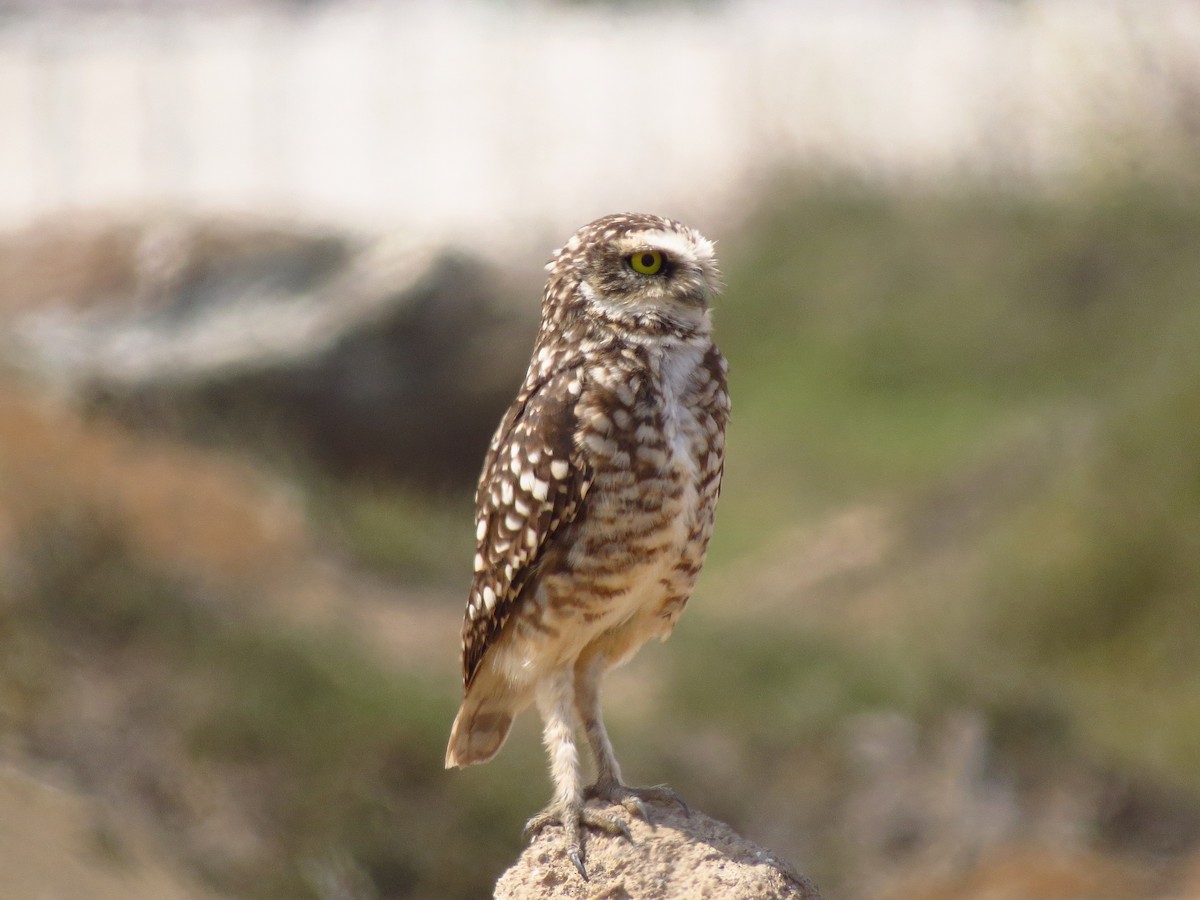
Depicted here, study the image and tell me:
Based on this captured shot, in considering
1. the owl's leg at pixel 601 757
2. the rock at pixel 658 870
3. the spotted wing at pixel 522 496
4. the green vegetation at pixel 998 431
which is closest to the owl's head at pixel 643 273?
the spotted wing at pixel 522 496

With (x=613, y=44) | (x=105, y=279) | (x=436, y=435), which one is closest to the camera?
(x=105, y=279)

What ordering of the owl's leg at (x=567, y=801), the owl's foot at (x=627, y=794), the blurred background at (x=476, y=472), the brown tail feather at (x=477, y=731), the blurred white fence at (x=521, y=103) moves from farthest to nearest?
the blurred white fence at (x=521, y=103) < the blurred background at (x=476, y=472) < the brown tail feather at (x=477, y=731) < the owl's foot at (x=627, y=794) < the owl's leg at (x=567, y=801)

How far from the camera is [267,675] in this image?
31.2 feet

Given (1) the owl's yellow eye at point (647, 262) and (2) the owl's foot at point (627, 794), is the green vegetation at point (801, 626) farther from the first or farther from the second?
(1) the owl's yellow eye at point (647, 262)

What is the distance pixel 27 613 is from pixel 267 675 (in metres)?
1.47

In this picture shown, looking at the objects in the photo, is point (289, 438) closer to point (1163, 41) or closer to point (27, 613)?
point (27, 613)

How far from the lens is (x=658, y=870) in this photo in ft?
13.5

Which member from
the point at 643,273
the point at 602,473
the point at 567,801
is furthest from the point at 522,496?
the point at 567,801

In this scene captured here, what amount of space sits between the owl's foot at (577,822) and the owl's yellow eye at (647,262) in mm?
1397

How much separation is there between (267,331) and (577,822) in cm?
849

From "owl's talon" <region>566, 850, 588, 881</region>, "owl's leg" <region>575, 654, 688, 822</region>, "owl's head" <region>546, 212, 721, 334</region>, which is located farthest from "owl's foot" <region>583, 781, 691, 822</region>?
"owl's head" <region>546, 212, 721, 334</region>

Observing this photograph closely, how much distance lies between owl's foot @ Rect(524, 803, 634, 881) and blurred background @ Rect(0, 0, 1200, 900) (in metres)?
2.84

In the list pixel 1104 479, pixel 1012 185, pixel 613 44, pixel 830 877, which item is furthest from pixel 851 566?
pixel 613 44

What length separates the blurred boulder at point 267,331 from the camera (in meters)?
11.7
